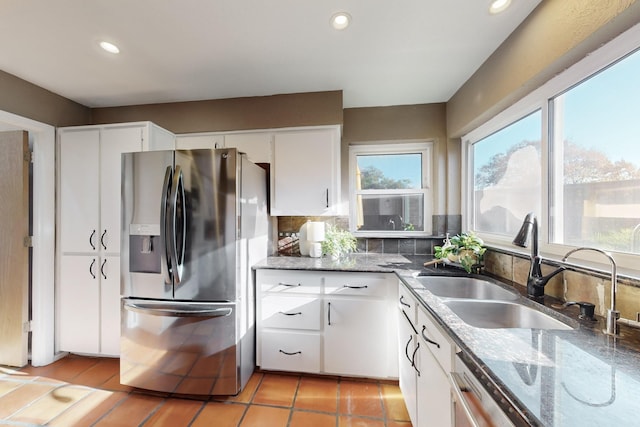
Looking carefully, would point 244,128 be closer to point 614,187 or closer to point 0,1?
point 0,1

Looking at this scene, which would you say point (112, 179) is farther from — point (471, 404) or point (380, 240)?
point (471, 404)

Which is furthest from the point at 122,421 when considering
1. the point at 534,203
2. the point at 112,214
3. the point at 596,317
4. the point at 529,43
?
the point at 529,43

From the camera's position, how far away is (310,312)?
6.04 feet

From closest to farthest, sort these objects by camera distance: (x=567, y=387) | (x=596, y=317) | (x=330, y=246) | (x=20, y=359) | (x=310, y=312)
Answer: (x=567, y=387)
(x=596, y=317)
(x=310, y=312)
(x=20, y=359)
(x=330, y=246)

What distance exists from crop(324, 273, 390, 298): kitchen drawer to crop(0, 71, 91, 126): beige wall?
2823 mm

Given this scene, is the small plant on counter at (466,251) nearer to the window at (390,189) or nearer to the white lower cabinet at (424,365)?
the white lower cabinet at (424,365)

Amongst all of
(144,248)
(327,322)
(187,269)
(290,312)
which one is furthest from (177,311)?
(327,322)

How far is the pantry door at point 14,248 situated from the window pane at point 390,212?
2973 mm

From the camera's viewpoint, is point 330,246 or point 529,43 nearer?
point 529,43

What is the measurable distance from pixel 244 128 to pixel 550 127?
7.50 feet

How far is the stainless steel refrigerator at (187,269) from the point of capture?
5.32 ft

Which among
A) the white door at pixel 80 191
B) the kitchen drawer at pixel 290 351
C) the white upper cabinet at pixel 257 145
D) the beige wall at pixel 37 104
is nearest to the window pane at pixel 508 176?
the kitchen drawer at pixel 290 351

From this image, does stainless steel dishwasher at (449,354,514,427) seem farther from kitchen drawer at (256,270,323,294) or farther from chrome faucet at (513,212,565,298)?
kitchen drawer at (256,270,323,294)

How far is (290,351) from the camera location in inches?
73.0
